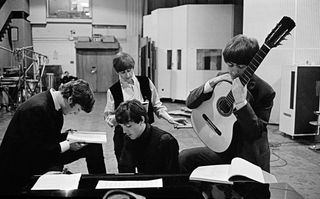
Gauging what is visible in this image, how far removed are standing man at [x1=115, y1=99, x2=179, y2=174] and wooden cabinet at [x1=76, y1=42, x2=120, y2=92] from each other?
10.2 m

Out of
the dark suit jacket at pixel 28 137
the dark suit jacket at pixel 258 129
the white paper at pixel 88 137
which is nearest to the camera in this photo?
the dark suit jacket at pixel 258 129

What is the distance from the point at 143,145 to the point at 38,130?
2.24 ft

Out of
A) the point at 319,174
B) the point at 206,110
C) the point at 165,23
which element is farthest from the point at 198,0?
the point at 206,110

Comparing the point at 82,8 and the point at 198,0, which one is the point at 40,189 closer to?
the point at 198,0

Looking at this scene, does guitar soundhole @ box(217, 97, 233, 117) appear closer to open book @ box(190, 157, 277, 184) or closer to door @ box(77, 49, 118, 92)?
open book @ box(190, 157, 277, 184)

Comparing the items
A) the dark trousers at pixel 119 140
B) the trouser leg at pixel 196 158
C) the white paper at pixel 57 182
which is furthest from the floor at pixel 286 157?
the white paper at pixel 57 182

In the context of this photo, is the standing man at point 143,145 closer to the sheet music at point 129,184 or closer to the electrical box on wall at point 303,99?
the sheet music at point 129,184

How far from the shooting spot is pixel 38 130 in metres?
2.26

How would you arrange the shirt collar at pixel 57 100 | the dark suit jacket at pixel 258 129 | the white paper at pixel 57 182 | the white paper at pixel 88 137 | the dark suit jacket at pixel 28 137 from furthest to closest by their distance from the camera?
the white paper at pixel 88 137 < the shirt collar at pixel 57 100 < the dark suit jacket at pixel 28 137 < the dark suit jacket at pixel 258 129 < the white paper at pixel 57 182

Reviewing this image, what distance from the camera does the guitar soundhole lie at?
232 centimetres

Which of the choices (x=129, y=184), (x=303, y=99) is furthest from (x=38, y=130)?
(x=303, y=99)

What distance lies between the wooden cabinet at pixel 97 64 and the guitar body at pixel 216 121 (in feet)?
33.1

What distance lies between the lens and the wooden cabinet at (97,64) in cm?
1231

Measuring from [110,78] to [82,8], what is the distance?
2.80 meters
